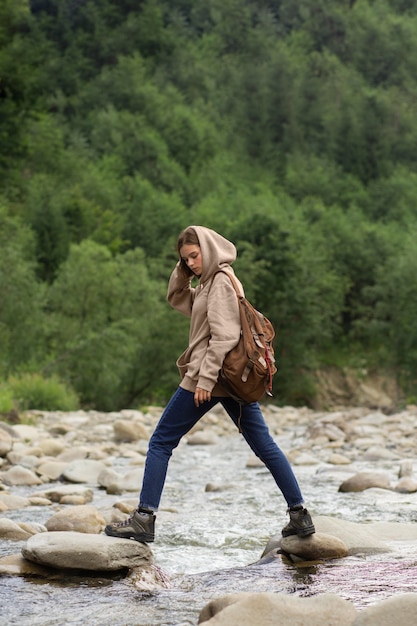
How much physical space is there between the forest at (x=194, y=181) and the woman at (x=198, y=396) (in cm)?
1133

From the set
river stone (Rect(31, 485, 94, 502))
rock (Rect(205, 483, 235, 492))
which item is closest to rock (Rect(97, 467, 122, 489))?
river stone (Rect(31, 485, 94, 502))

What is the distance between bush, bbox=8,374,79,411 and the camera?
1981 centimetres

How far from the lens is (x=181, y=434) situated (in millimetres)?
5102

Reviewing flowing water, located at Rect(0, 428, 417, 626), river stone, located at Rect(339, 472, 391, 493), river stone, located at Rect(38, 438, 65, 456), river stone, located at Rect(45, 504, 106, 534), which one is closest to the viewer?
flowing water, located at Rect(0, 428, 417, 626)

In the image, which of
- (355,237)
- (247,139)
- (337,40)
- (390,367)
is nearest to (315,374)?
(390,367)

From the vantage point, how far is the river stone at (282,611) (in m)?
3.63

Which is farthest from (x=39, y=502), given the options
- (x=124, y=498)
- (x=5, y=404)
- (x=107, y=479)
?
(x=5, y=404)

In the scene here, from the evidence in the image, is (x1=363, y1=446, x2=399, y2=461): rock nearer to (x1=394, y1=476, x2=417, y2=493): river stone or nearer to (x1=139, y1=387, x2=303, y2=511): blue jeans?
(x1=394, y1=476, x2=417, y2=493): river stone

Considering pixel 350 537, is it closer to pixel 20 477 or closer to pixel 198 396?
pixel 198 396

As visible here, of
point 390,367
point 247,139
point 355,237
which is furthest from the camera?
point 247,139

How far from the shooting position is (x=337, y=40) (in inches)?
4186

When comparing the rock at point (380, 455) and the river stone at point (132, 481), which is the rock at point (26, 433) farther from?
the rock at point (380, 455)

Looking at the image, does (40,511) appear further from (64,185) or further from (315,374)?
(64,185)

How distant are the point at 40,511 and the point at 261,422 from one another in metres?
2.96
